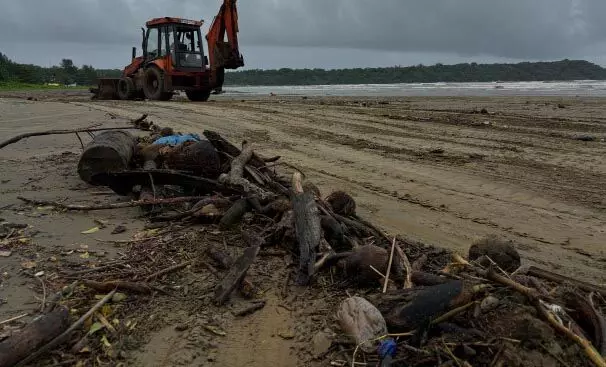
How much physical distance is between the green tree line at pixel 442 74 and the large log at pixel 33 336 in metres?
71.1

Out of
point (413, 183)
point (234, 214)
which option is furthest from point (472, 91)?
point (234, 214)

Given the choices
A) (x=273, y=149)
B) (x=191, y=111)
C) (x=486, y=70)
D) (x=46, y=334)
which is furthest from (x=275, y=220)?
(x=486, y=70)

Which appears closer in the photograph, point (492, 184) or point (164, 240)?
point (164, 240)

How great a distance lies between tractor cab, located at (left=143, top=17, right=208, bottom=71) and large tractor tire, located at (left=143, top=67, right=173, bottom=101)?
0.49 m

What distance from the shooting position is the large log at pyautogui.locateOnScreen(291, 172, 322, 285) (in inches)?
131

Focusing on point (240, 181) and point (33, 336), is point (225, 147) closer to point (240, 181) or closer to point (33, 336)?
point (240, 181)

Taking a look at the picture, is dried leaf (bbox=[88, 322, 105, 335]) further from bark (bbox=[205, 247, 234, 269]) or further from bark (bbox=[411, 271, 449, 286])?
bark (bbox=[411, 271, 449, 286])

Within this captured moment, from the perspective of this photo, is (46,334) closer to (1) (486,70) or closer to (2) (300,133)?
(2) (300,133)

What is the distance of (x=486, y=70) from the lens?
7419 centimetres

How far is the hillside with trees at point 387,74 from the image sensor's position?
6078 centimetres

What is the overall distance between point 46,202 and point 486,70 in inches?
3058

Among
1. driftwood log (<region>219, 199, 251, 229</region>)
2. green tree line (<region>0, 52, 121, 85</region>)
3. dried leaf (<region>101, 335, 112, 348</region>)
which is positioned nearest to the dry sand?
dried leaf (<region>101, 335, 112, 348</region>)

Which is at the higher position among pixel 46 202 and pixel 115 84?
pixel 115 84

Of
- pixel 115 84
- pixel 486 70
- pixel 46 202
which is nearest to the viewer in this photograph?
pixel 46 202
